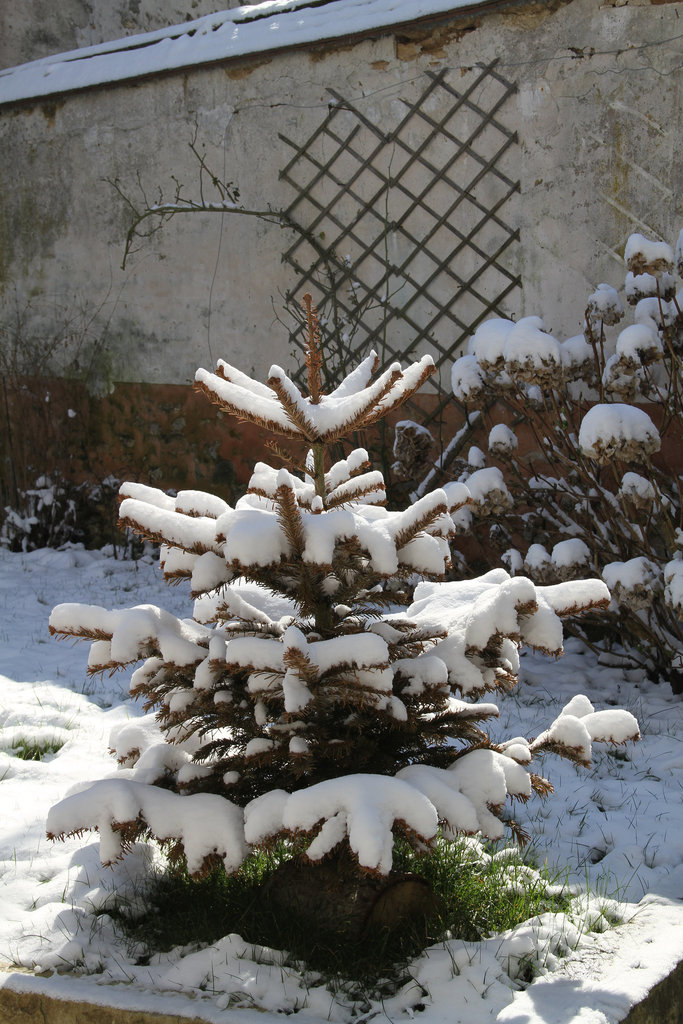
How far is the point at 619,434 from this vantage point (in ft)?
9.75

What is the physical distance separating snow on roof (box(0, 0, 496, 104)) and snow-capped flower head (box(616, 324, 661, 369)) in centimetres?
221

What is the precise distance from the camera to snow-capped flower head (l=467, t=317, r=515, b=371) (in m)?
3.34

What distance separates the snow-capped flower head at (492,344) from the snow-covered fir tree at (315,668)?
1.46 metres

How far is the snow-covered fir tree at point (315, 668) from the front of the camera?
1636 mm

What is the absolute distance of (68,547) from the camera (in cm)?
608

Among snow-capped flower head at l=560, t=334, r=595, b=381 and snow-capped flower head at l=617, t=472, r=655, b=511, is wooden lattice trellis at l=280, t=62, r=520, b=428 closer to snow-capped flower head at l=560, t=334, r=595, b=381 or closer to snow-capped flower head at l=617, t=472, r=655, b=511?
snow-capped flower head at l=560, t=334, r=595, b=381

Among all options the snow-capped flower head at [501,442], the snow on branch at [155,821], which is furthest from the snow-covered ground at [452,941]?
the snow-capped flower head at [501,442]

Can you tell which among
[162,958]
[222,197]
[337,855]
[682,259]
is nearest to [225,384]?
[337,855]

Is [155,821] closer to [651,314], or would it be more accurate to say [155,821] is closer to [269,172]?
[651,314]

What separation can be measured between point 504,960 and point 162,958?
641 millimetres

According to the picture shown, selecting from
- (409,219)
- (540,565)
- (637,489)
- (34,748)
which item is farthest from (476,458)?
(34,748)

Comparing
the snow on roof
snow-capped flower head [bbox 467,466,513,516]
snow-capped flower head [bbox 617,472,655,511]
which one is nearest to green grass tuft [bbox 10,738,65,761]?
snow-capped flower head [bbox 467,466,513,516]

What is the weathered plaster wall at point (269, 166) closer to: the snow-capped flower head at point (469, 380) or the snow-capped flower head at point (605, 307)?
the snow-capped flower head at point (605, 307)

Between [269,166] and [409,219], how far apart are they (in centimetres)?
99
